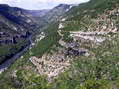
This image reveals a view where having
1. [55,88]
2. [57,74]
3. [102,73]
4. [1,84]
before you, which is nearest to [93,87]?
[55,88]

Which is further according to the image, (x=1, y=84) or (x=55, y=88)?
(x=1, y=84)

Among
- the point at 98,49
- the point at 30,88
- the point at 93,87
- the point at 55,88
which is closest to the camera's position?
the point at 93,87

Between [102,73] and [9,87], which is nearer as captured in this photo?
[102,73]

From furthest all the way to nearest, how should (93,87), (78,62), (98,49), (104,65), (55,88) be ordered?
1. (98,49)
2. (78,62)
3. (104,65)
4. (55,88)
5. (93,87)

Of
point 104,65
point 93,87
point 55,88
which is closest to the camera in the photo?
point 93,87

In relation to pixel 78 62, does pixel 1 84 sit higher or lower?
lower

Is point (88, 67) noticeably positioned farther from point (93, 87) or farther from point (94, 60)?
point (93, 87)

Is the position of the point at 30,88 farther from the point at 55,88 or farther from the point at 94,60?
the point at 94,60

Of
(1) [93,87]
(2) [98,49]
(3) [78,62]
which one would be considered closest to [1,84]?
(3) [78,62]

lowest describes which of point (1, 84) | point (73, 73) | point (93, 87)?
point (1, 84)
